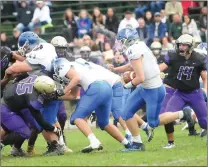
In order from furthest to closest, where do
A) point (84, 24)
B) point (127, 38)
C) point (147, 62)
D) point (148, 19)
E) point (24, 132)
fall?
1. point (84, 24)
2. point (148, 19)
3. point (127, 38)
4. point (147, 62)
5. point (24, 132)

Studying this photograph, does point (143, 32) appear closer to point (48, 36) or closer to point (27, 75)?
point (48, 36)

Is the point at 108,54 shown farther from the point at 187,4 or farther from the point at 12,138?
the point at 12,138

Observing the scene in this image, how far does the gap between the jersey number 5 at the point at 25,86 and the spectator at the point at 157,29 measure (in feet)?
29.8

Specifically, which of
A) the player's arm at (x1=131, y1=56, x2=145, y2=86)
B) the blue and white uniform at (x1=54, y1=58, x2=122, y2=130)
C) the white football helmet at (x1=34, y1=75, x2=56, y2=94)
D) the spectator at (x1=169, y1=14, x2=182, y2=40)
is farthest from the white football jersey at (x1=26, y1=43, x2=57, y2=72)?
Result: the spectator at (x1=169, y1=14, x2=182, y2=40)

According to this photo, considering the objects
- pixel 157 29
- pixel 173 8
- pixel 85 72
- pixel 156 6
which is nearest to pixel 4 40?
pixel 157 29

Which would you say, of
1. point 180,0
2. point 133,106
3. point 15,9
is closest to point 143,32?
point 180,0

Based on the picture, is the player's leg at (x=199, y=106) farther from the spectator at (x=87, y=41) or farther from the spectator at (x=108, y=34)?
the spectator at (x=108, y=34)

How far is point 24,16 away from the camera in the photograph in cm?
1947

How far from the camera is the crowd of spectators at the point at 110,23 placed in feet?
59.4

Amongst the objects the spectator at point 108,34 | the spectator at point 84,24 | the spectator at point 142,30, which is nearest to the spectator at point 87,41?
the spectator at point 108,34

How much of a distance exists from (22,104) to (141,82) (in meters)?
1.55

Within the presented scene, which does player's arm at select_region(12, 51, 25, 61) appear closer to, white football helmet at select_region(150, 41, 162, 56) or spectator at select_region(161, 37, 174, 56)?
white football helmet at select_region(150, 41, 162, 56)

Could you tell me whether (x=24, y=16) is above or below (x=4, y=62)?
below

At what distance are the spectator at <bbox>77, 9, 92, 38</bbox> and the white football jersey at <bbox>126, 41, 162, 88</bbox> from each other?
9214mm
